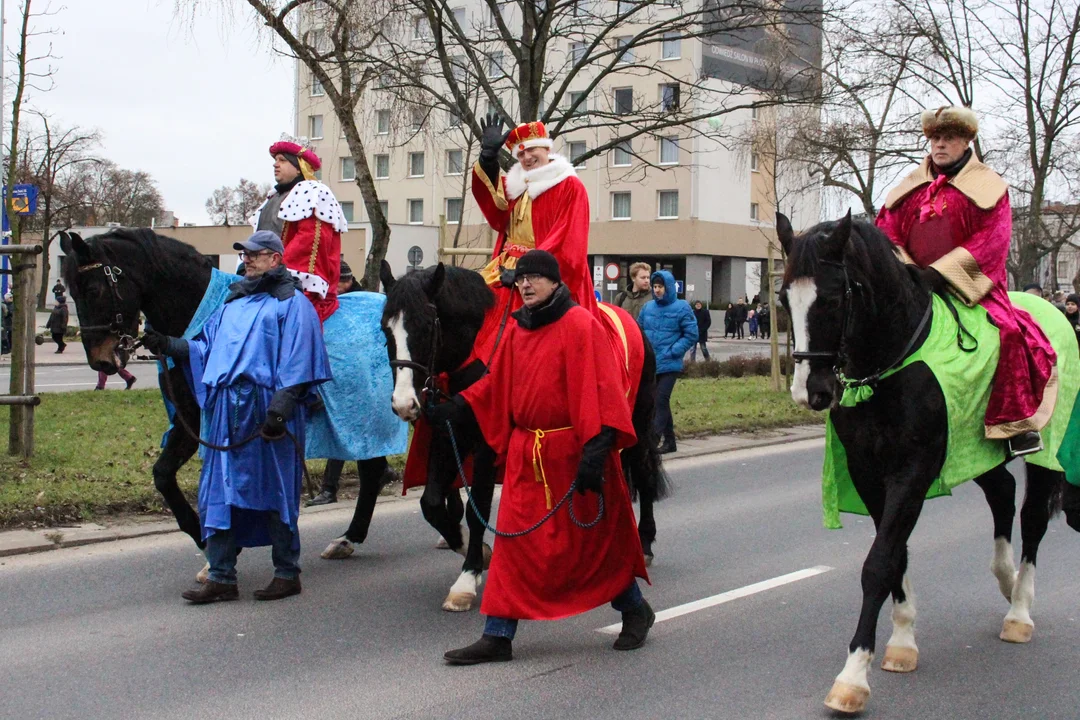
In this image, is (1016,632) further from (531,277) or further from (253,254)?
(253,254)

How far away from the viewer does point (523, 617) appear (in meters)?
5.14

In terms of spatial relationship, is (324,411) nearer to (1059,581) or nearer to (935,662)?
(935,662)

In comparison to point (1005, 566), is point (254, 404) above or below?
above

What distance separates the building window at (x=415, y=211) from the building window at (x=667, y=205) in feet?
46.0

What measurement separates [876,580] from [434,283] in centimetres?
269

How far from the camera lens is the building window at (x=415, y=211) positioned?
62.5 m

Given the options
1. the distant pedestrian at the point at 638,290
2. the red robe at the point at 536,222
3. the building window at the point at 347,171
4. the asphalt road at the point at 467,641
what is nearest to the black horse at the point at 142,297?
the asphalt road at the point at 467,641

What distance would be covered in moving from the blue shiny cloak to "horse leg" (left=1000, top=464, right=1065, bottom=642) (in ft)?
12.5

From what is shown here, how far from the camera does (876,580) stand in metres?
4.75

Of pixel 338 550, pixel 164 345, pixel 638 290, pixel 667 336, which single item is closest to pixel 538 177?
pixel 164 345

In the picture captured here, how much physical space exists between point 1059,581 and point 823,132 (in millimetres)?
21552

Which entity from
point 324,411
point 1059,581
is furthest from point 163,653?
point 1059,581

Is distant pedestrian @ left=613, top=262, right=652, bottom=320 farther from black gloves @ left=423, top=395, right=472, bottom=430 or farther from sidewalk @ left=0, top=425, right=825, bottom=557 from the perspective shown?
black gloves @ left=423, top=395, right=472, bottom=430

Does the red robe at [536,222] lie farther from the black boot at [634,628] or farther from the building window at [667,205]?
the building window at [667,205]
